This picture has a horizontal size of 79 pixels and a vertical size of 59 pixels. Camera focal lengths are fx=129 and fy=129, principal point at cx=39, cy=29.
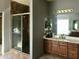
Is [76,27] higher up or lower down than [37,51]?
higher up

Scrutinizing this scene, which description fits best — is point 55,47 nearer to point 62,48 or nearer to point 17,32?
point 62,48

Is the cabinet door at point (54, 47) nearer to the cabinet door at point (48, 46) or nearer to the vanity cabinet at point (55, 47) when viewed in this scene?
the vanity cabinet at point (55, 47)

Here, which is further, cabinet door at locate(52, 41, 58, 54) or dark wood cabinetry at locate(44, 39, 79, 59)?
cabinet door at locate(52, 41, 58, 54)

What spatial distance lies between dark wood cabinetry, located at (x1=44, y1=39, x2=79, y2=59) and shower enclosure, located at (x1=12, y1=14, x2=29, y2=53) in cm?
119

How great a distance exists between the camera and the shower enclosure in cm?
688

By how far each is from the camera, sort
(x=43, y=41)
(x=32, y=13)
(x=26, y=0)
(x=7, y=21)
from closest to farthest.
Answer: (x=32, y=13), (x=43, y=41), (x=26, y=0), (x=7, y=21)

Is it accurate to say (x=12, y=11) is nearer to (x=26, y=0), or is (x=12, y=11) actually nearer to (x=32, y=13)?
(x=26, y=0)

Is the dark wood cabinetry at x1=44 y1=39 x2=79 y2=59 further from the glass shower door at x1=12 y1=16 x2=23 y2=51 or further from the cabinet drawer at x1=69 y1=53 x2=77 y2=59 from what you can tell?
the glass shower door at x1=12 y1=16 x2=23 y2=51

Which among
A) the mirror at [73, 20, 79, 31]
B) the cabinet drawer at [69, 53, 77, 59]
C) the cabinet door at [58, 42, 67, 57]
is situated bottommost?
the cabinet drawer at [69, 53, 77, 59]

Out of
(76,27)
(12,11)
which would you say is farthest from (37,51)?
(12,11)

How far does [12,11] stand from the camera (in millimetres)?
7738

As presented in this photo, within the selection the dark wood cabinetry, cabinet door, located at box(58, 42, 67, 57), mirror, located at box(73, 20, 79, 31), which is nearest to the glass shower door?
the dark wood cabinetry

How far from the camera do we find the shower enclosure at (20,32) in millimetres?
6879

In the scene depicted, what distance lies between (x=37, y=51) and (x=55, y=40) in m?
0.97
